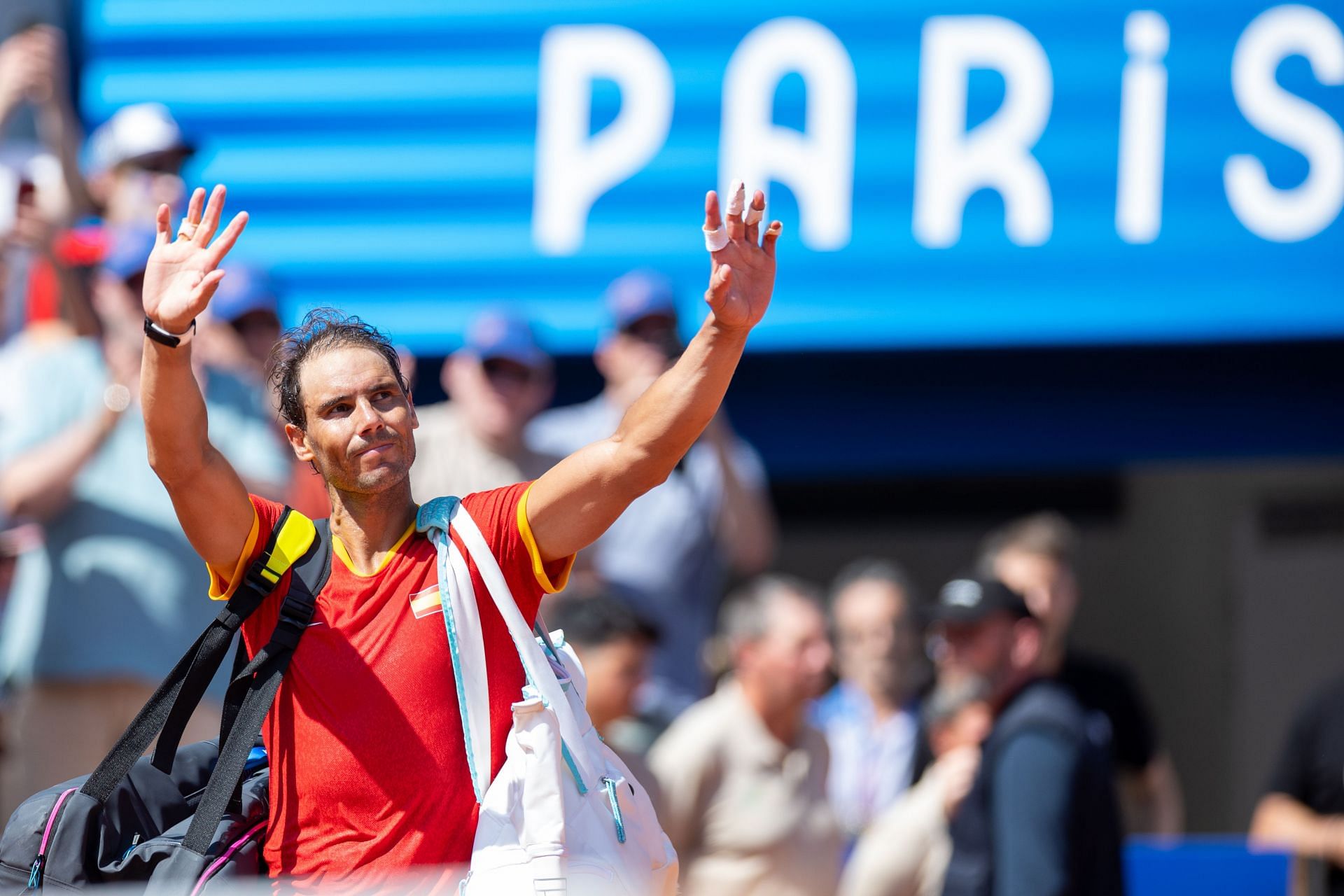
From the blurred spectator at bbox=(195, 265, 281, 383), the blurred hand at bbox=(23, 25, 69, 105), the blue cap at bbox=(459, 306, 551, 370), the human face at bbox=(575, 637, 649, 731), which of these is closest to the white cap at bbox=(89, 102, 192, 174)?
the blurred hand at bbox=(23, 25, 69, 105)

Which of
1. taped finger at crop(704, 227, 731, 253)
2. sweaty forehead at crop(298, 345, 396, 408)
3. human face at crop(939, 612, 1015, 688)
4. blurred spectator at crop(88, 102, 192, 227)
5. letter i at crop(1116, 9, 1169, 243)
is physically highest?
letter i at crop(1116, 9, 1169, 243)

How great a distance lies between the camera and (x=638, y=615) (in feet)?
16.3

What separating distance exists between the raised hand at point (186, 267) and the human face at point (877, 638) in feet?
14.5

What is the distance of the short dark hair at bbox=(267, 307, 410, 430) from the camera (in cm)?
288

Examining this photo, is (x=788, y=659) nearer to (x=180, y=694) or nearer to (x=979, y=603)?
(x=979, y=603)

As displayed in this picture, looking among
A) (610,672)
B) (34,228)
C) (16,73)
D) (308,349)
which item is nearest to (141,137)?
(34,228)

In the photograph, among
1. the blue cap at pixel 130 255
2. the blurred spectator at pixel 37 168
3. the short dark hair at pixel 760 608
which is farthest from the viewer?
the blurred spectator at pixel 37 168

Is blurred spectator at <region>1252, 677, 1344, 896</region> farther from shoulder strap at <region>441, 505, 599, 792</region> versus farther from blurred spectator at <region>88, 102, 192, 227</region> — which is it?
blurred spectator at <region>88, 102, 192, 227</region>

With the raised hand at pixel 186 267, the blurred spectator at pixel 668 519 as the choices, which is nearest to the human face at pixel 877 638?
the blurred spectator at pixel 668 519

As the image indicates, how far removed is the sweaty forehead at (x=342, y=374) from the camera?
9.20ft

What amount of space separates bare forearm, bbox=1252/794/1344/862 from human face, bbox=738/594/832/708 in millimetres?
1521

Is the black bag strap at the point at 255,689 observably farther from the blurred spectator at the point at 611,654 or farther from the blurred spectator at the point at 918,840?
the blurred spectator at the point at 918,840

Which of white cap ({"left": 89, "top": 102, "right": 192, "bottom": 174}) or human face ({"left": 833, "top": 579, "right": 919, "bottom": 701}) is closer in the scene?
white cap ({"left": 89, "top": 102, "right": 192, "bottom": 174})

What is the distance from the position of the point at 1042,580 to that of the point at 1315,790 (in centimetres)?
123
